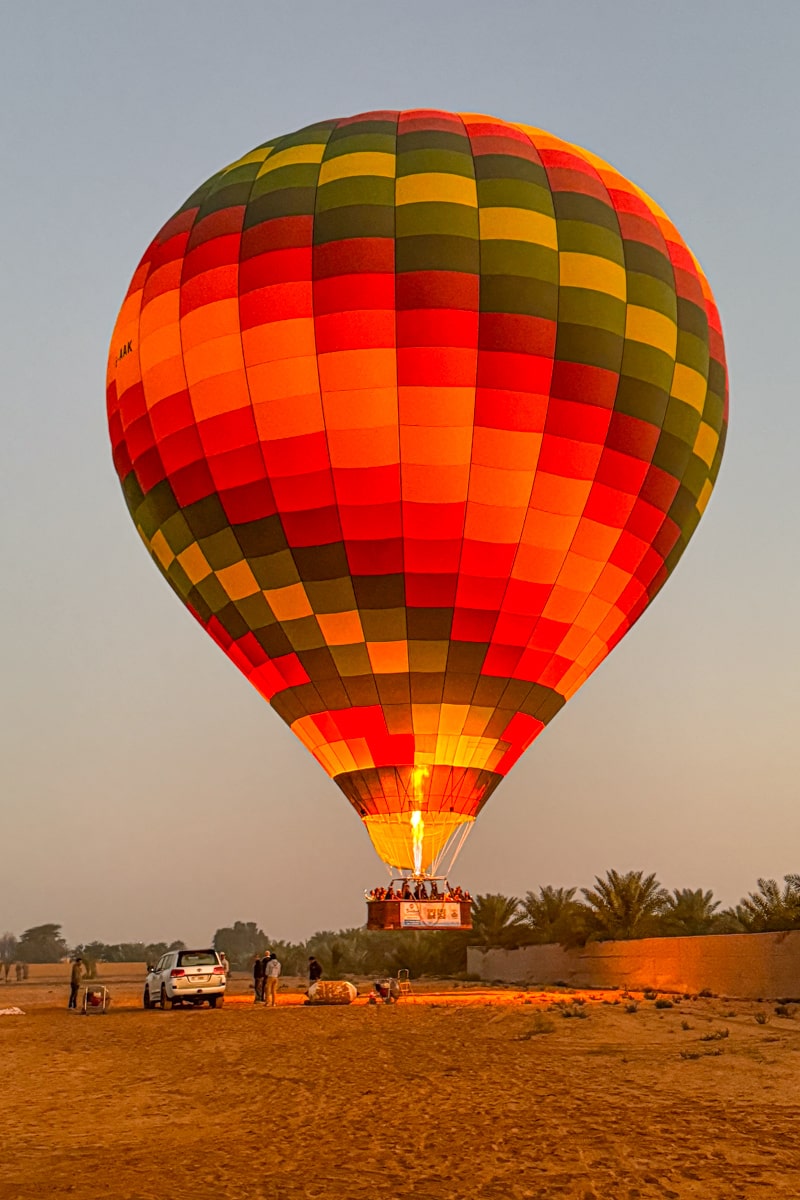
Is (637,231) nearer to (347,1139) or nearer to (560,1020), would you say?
(560,1020)

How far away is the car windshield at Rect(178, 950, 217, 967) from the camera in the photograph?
75.9ft

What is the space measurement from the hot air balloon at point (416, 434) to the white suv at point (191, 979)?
4.55 m

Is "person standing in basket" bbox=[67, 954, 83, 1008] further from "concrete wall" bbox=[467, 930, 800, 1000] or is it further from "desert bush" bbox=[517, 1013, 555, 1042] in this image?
"concrete wall" bbox=[467, 930, 800, 1000]

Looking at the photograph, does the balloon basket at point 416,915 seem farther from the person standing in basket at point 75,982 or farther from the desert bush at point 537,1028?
the person standing in basket at point 75,982

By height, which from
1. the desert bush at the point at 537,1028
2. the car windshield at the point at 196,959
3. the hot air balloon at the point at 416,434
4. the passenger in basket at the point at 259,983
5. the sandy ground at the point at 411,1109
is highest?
the hot air balloon at the point at 416,434

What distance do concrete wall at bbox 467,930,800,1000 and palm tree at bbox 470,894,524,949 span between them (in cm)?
332

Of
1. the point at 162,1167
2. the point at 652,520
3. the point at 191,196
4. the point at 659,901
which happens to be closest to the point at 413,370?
the point at 652,520

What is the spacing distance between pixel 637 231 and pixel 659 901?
17670 mm

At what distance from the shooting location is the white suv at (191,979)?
22672mm

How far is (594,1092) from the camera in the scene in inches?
424

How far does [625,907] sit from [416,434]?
53.5ft

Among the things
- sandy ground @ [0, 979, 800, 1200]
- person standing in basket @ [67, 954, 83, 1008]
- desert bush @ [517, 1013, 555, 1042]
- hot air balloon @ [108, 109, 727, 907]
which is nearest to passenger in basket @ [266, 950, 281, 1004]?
hot air balloon @ [108, 109, 727, 907]

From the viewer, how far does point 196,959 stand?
23.2m

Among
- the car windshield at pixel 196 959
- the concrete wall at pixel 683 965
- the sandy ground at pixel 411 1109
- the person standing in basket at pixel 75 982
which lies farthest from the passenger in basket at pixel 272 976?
the concrete wall at pixel 683 965
